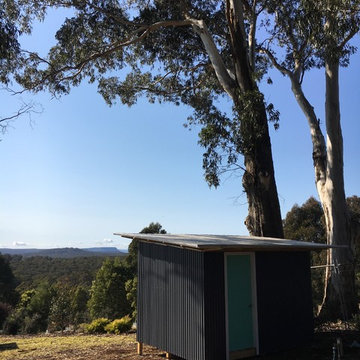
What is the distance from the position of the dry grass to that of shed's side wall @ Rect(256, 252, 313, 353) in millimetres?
2144

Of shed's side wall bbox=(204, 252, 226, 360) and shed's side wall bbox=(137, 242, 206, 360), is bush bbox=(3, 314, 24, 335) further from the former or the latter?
shed's side wall bbox=(204, 252, 226, 360)

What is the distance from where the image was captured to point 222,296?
6723 millimetres

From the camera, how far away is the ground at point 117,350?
7242mm

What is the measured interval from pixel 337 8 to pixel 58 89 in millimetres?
9742

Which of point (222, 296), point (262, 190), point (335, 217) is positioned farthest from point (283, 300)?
point (335, 217)

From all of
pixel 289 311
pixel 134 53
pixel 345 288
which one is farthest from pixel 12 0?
pixel 345 288

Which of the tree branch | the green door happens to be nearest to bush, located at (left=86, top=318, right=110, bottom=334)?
the green door

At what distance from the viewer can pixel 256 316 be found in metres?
7.21

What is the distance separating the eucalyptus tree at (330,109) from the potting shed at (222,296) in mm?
2674

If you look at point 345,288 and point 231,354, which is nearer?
Result: point 231,354

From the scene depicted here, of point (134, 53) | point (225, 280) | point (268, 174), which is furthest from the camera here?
point (134, 53)

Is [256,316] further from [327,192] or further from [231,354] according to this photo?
[327,192]

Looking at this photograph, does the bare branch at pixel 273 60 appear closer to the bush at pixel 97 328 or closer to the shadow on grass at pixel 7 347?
the bush at pixel 97 328

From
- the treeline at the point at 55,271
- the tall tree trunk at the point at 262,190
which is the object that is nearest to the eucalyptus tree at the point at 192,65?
the tall tree trunk at the point at 262,190
